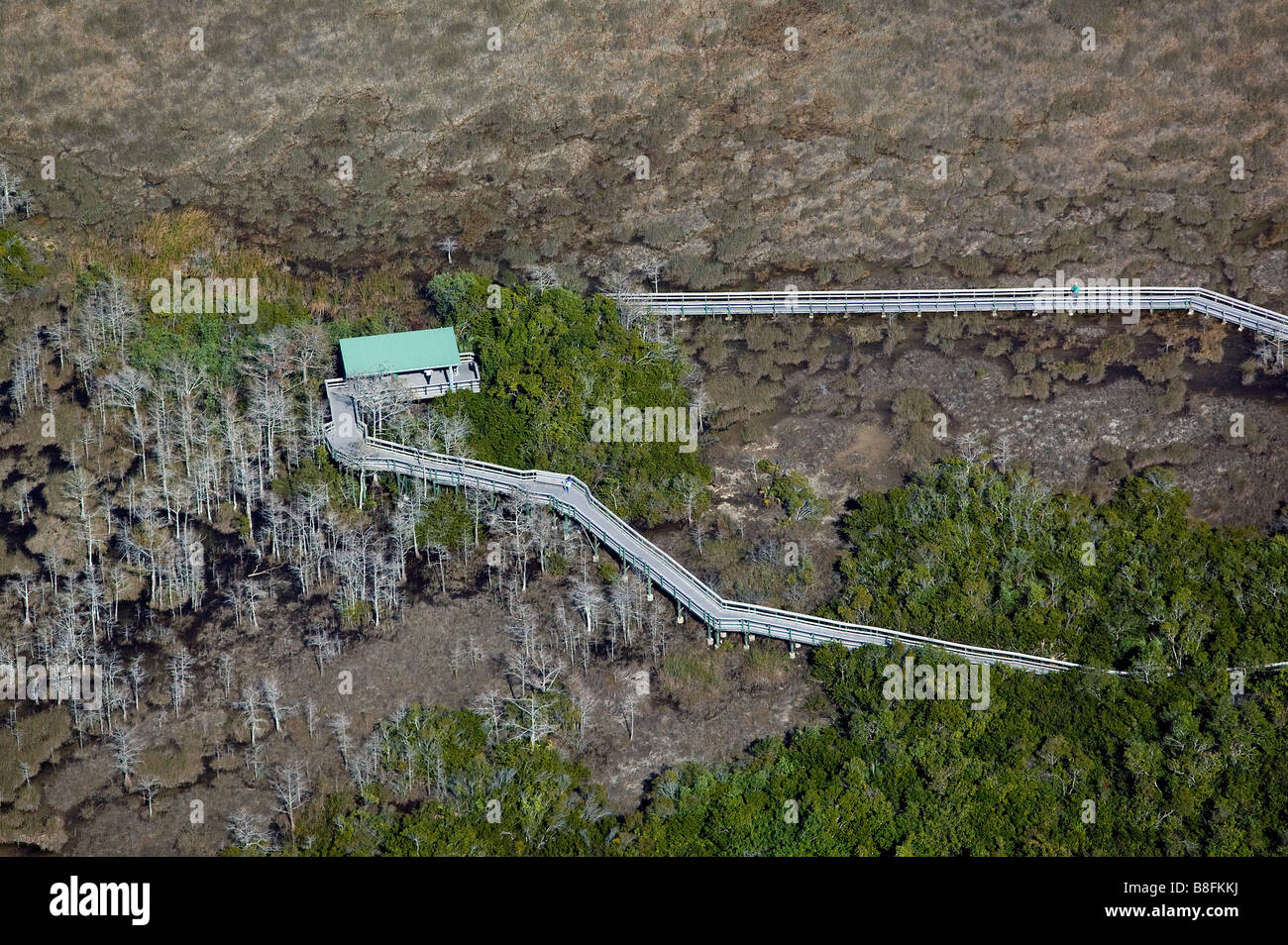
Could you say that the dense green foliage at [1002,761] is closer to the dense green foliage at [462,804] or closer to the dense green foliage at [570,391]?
the dense green foliage at [462,804]

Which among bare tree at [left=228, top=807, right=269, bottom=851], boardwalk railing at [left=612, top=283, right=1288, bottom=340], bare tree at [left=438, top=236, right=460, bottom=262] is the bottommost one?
bare tree at [left=228, top=807, right=269, bottom=851]

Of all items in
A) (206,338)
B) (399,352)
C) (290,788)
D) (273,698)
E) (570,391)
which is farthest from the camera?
(206,338)

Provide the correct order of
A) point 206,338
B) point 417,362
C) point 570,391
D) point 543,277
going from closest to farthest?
1. point 570,391
2. point 417,362
3. point 206,338
4. point 543,277

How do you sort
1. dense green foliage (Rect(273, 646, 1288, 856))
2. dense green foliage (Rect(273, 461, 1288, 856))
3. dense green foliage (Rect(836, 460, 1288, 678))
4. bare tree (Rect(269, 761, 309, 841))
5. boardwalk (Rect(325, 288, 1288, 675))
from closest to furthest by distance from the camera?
dense green foliage (Rect(273, 646, 1288, 856)) → dense green foliage (Rect(273, 461, 1288, 856)) → bare tree (Rect(269, 761, 309, 841)) → dense green foliage (Rect(836, 460, 1288, 678)) → boardwalk (Rect(325, 288, 1288, 675))

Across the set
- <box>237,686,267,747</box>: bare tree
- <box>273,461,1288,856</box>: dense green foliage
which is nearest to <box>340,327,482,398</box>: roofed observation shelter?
<box>237,686,267,747</box>: bare tree

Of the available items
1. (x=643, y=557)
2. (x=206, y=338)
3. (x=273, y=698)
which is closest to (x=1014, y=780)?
(x=643, y=557)

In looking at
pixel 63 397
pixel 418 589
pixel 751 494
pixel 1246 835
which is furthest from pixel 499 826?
pixel 63 397

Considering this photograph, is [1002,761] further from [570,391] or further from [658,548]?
[570,391]

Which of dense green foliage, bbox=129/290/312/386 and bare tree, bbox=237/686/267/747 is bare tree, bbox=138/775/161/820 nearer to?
bare tree, bbox=237/686/267/747
